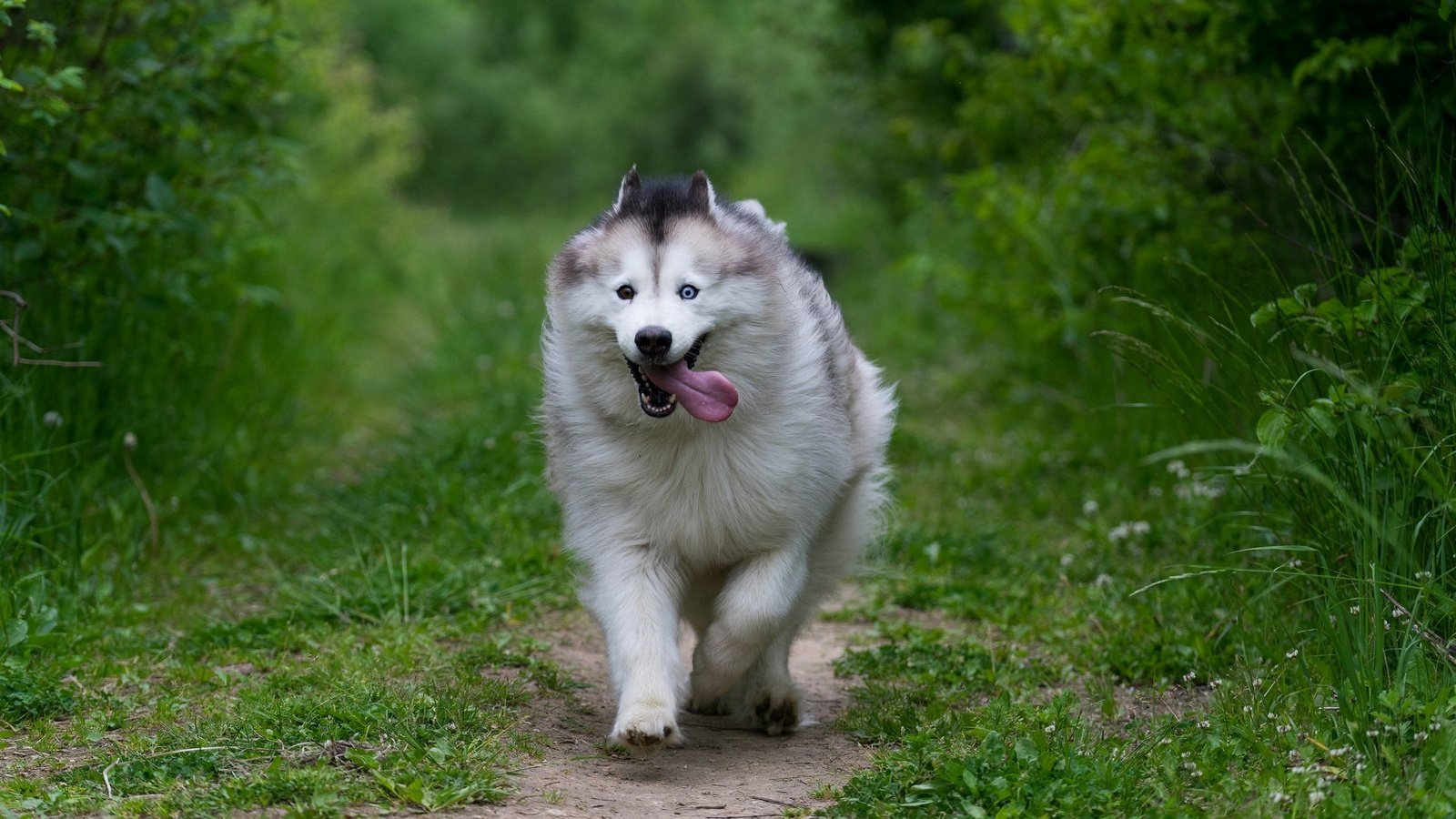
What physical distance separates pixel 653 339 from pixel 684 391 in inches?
7.4

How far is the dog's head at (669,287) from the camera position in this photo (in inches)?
151

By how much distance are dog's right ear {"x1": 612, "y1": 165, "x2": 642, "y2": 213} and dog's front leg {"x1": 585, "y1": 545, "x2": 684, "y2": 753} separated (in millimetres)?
984

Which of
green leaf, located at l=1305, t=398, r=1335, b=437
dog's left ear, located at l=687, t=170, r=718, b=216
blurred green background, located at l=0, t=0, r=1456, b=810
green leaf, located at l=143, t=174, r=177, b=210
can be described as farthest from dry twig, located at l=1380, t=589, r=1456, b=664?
green leaf, located at l=143, t=174, r=177, b=210

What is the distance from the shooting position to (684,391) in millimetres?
3865

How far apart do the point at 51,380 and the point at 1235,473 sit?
4.34 m

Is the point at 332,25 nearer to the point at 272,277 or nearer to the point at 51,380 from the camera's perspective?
the point at 272,277

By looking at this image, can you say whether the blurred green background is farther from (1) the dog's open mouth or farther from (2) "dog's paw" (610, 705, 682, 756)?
(2) "dog's paw" (610, 705, 682, 756)

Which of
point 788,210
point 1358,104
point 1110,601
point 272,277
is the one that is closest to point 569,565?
point 1110,601

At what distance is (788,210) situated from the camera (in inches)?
762

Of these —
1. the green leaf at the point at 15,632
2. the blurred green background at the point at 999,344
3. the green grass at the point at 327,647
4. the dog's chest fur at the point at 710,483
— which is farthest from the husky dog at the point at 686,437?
the green leaf at the point at 15,632

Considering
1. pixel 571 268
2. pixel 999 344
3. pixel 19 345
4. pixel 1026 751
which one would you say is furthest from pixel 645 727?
pixel 999 344

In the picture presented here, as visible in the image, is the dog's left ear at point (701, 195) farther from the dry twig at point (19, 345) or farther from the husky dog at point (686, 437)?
the dry twig at point (19, 345)

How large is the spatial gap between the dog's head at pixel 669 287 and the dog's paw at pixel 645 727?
2.54 ft

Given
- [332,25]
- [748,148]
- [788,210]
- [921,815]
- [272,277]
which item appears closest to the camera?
[921,815]
